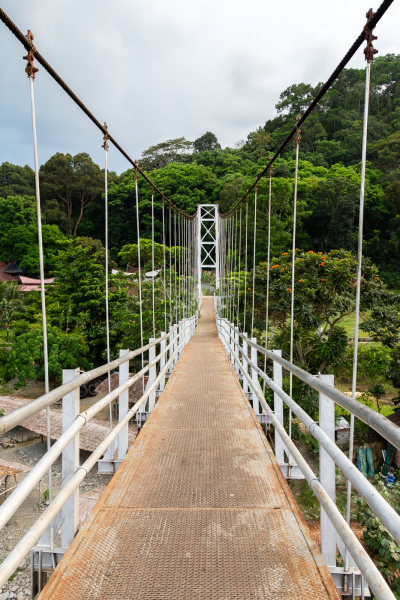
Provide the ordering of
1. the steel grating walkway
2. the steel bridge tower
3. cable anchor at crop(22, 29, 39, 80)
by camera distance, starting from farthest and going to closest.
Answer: the steel bridge tower
cable anchor at crop(22, 29, 39, 80)
the steel grating walkway

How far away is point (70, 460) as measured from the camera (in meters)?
1.53

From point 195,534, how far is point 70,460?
59 cm

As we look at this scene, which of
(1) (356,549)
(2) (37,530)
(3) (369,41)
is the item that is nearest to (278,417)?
(1) (356,549)

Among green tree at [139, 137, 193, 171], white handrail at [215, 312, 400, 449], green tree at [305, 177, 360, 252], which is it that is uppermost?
green tree at [139, 137, 193, 171]

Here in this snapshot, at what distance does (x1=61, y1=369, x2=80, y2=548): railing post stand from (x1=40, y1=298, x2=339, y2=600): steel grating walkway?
0.05 m

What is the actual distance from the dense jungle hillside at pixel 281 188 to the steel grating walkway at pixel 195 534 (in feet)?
72.2

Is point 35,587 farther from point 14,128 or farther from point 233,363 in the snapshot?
point 233,363

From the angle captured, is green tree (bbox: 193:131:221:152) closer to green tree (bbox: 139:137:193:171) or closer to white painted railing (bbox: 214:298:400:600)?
green tree (bbox: 139:137:193:171)

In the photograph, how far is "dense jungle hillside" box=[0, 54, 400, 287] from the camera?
2894cm

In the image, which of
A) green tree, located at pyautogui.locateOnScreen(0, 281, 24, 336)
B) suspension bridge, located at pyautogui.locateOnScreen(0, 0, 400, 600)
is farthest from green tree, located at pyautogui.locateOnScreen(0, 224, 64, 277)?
suspension bridge, located at pyautogui.locateOnScreen(0, 0, 400, 600)

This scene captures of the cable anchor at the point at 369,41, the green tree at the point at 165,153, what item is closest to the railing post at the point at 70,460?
the cable anchor at the point at 369,41

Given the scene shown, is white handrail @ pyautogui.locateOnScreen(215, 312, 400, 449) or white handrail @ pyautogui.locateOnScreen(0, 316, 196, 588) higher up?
white handrail @ pyautogui.locateOnScreen(215, 312, 400, 449)

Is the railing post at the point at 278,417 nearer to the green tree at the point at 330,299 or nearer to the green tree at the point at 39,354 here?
the green tree at the point at 330,299

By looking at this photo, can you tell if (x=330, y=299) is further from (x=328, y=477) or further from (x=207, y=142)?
(x=207, y=142)
